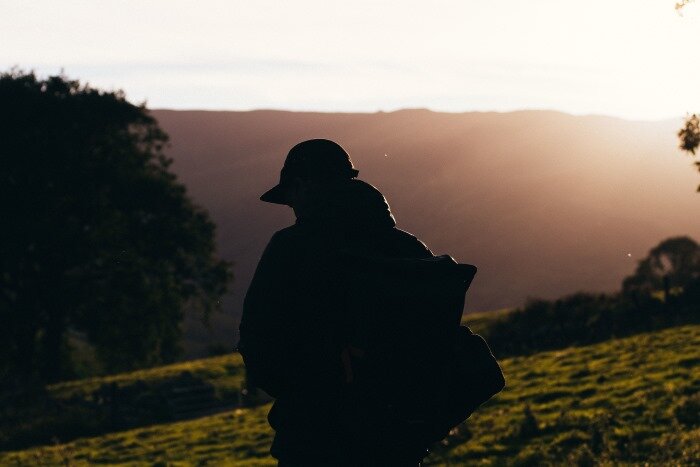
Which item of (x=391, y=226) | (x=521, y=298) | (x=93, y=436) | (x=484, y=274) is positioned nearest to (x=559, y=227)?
(x=484, y=274)

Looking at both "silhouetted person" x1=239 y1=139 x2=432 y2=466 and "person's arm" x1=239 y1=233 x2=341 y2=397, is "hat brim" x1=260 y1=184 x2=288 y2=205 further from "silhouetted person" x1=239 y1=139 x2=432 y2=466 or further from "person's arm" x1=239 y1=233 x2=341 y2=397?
"person's arm" x1=239 y1=233 x2=341 y2=397

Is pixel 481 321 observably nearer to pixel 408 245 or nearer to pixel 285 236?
pixel 408 245

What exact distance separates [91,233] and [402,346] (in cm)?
4029

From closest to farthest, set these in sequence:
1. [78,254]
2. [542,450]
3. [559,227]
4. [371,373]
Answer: [371,373], [542,450], [78,254], [559,227]

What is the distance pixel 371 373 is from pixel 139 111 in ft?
143

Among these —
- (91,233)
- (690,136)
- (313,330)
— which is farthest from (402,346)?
(91,233)

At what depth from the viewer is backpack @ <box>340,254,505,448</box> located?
484cm

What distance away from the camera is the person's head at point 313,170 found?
5109 mm

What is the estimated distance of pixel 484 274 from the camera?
17838 centimetres

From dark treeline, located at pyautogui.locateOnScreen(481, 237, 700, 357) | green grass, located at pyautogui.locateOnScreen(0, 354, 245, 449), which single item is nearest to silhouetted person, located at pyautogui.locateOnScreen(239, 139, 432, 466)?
green grass, located at pyautogui.locateOnScreen(0, 354, 245, 449)

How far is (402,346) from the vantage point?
16.0 feet

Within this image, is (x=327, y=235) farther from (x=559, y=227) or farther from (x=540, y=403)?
(x=559, y=227)

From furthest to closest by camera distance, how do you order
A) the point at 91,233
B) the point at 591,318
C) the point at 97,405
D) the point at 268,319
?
the point at 91,233
the point at 591,318
the point at 97,405
the point at 268,319

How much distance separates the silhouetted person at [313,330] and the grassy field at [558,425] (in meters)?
10.7
